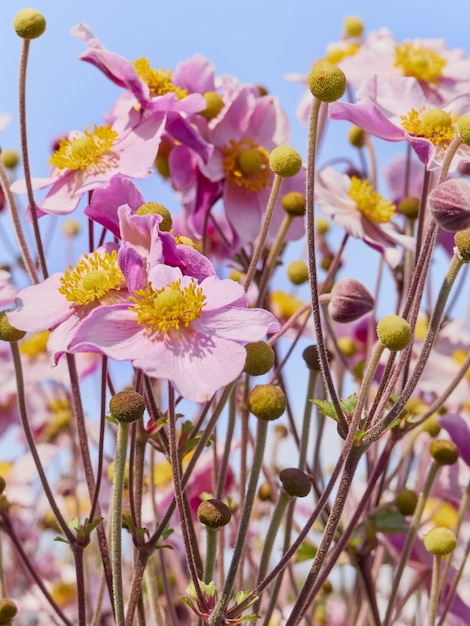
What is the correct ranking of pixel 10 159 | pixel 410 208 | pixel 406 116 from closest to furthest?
1. pixel 406 116
2. pixel 410 208
3. pixel 10 159

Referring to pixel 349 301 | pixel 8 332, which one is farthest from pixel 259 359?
pixel 8 332

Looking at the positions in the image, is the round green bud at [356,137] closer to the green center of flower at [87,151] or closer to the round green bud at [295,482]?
the green center of flower at [87,151]

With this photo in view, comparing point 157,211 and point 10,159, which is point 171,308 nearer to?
point 157,211

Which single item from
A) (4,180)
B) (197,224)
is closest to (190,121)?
(197,224)

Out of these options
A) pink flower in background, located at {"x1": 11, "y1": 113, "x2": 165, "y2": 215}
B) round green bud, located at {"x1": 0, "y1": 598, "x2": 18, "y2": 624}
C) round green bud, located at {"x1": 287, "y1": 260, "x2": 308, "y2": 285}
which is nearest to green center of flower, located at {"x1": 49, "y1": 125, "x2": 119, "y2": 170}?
pink flower in background, located at {"x1": 11, "y1": 113, "x2": 165, "y2": 215}

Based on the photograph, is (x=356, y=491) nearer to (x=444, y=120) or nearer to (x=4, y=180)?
(x=444, y=120)

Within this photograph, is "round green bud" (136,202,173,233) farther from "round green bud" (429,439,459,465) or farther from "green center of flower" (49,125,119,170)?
"round green bud" (429,439,459,465)
